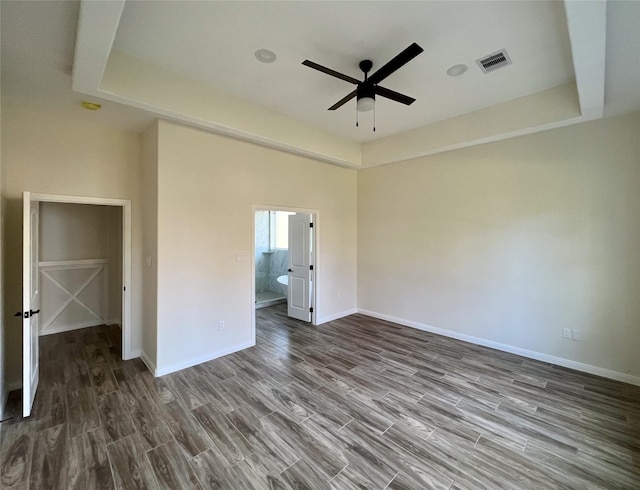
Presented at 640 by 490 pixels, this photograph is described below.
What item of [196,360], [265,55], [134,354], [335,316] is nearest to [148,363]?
[134,354]

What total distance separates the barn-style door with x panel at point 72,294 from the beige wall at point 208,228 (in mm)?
2897

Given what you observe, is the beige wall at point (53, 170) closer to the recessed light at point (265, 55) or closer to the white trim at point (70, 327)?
the white trim at point (70, 327)

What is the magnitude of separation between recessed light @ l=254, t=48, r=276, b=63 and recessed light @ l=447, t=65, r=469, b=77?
6.23ft

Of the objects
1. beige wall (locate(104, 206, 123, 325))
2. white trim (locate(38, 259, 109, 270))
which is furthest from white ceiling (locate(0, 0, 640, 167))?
white trim (locate(38, 259, 109, 270))

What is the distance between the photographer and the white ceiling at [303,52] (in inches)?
82.4

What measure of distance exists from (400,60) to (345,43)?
68 cm

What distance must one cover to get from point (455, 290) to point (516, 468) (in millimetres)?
2764

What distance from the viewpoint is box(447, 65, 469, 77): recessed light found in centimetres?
295

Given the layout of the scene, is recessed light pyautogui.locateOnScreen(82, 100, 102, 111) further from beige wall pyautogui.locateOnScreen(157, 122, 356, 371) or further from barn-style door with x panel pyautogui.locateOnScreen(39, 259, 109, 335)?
barn-style door with x panel pyautogui.locateOnScreen(39, 259, 109, 335)

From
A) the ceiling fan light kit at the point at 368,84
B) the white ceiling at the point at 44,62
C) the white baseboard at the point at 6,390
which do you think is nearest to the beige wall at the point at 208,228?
the white ceiling at the point at 44,62

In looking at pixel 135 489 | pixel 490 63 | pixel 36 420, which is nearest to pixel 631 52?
pixel 490 63

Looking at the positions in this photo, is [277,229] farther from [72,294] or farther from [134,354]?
[134,354]

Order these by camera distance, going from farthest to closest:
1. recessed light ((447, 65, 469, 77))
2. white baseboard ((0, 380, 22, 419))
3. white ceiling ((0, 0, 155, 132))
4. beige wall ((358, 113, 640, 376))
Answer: beige wall ((358, 113, 640, 376)) < recessed light ((447, 65, 469, 77)) < white baseboard ((0, 380, 22, 419)) < white ceiling ((0, 0, 155, 132))

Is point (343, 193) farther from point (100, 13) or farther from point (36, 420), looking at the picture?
point (36, 420)
